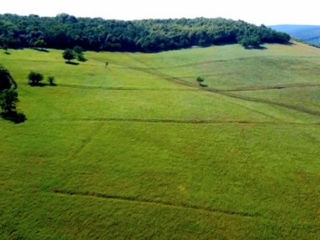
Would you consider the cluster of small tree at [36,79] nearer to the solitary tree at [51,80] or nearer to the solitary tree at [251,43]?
the solitary tree at [51,80]

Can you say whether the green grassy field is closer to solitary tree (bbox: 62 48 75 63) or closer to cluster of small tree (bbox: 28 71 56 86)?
cluster of small tree (bbox: 28 71 56 86)

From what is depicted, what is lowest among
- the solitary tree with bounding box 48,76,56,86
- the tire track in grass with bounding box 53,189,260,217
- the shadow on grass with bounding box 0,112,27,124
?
the tire track in grass with bounding box 53,189,260,217

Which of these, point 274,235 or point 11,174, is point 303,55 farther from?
point 11,174

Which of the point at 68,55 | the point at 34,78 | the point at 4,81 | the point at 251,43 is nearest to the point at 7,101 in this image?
the point at 4,81

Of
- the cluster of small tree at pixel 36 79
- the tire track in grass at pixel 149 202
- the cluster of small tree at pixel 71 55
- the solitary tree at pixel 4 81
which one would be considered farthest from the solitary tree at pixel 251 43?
the tire track in grass at pixel 149 202

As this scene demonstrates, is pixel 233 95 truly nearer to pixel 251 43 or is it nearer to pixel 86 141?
pixel 86 141

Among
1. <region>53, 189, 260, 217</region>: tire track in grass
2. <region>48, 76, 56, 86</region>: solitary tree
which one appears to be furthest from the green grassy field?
<region>48, 76, 56, 86</region>: solitary tree
